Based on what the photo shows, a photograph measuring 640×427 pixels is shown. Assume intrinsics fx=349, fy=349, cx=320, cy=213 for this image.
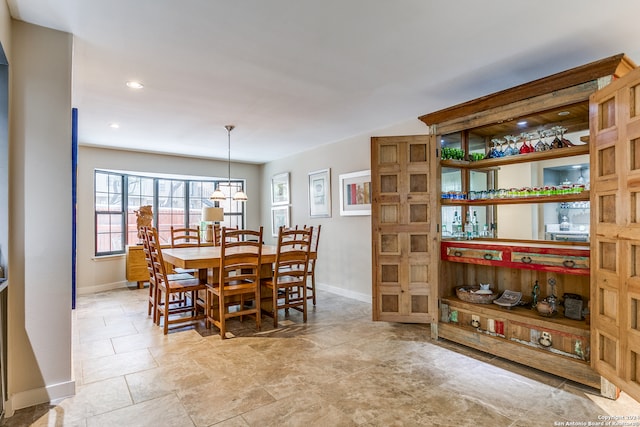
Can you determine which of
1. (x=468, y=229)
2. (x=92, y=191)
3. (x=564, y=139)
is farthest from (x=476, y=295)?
(x=92, y=191)

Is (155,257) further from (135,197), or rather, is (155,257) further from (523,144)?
(523,144)

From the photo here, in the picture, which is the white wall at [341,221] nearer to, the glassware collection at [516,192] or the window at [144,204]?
the glassware collection at [516,192]

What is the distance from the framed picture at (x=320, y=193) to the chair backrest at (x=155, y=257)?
271 cm

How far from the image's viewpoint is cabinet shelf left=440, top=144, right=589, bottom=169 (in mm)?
2627

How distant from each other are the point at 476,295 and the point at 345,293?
8.13 feet

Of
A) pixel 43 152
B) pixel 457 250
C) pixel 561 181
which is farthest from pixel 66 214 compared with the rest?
pixel 561 181

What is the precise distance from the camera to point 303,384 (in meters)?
2.47

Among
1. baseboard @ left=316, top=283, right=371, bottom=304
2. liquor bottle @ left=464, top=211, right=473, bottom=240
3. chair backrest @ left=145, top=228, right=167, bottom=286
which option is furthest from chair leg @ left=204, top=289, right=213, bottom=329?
liquor bottle @ left=464, top=211, right=473, bottom=240

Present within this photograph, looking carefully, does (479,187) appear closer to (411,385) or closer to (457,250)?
(457,250)

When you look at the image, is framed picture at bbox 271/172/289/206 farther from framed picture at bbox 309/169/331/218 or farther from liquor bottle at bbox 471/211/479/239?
liquor bottle at bbox 471/211/479/239

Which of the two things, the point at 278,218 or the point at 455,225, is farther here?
the point at 278,218

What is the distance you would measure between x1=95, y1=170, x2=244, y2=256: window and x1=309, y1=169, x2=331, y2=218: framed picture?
1444 mm

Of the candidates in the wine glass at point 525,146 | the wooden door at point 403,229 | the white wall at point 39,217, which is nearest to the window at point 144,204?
the wooden door at point 403,229

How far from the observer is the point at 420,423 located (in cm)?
200
